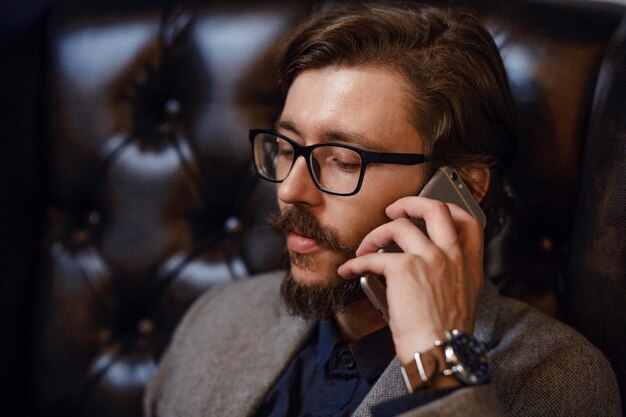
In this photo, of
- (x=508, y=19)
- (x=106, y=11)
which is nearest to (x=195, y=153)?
(x=106, y=11)

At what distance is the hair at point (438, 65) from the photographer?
103 centimetres

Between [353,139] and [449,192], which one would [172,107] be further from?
[449,192]

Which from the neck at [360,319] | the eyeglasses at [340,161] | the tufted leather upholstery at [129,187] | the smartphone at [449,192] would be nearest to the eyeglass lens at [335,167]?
the eyeglasses at [340,161]

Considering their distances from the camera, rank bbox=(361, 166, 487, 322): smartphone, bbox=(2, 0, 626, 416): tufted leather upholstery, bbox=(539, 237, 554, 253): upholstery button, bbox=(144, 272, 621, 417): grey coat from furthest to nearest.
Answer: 1. bbox=(2, 0, 626, 416): tufted leather upholstery
2. bbox=(539, 237, 554, 253): upholstery button
3. bbox=(361, 166, 487, 322): smartphone
4. bbox=(144, 272, 621, 417): grey coat

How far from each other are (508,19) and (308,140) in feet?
1.47

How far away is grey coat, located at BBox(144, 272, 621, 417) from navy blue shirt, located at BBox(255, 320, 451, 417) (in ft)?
0.08

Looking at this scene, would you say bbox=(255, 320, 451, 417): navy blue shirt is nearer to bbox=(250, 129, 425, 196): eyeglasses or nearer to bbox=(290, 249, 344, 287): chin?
bbox=(290, 249, 344, 287): chin

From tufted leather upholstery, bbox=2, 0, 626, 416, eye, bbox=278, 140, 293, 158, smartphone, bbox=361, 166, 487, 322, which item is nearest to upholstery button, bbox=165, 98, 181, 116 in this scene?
tufted leather upholstery, bbox=2, 0, 626, 416

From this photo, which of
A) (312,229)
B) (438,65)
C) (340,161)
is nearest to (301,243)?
(312,229)

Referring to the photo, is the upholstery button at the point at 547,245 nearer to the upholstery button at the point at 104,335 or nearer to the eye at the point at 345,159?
the eye at the point at 345,159

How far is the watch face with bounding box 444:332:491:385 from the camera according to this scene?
79 cm

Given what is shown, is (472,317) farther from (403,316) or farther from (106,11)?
(106,11)

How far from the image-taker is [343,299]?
40.6 inches

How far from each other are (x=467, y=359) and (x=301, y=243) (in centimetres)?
33
